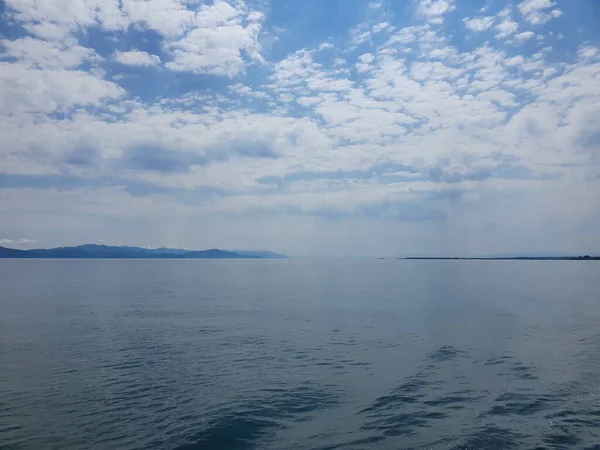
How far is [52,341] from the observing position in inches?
1319

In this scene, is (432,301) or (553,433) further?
(432,301)

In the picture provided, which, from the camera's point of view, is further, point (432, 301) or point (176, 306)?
point (432, 301)

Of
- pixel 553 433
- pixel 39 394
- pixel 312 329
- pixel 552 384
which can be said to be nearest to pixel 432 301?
pixel 312 329

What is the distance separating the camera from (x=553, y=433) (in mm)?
16875

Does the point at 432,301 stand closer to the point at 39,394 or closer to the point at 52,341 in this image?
the point at 52,341

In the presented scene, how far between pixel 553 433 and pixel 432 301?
45.7 metres

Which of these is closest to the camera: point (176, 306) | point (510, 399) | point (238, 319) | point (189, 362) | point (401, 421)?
point (401, 421)

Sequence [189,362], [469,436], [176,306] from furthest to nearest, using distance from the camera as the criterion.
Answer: [176,306] < [189,362] < [469,436]

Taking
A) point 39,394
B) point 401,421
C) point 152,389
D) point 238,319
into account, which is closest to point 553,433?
point 401,421

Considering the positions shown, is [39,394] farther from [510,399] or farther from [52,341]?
[510,399]

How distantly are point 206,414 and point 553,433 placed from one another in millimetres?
13785

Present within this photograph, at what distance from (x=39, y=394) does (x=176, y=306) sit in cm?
3443

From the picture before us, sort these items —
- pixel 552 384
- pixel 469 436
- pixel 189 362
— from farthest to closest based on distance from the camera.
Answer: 1. pixel 189 362
2. pixel 552 384
3. pixel 469 436

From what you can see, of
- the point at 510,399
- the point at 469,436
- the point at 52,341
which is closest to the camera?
the point at 469,436
